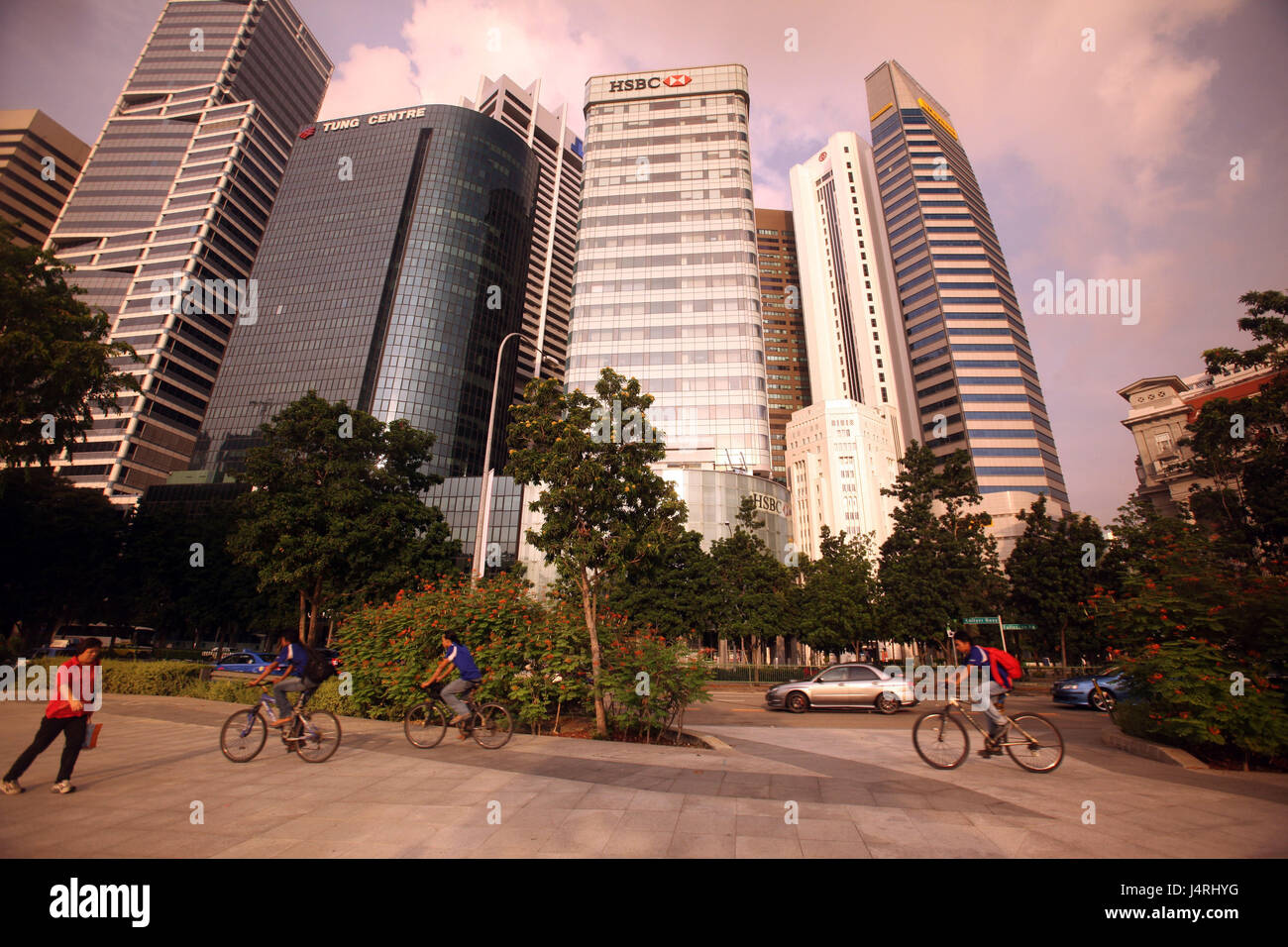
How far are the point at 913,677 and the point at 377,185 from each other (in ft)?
401

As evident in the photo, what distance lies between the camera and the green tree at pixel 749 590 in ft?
121

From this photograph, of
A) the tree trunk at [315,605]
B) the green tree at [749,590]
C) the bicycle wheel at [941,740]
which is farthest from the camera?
the green tree at [749,590]

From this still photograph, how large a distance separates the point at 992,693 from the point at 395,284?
4121 inches

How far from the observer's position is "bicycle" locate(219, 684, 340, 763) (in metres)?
7.84

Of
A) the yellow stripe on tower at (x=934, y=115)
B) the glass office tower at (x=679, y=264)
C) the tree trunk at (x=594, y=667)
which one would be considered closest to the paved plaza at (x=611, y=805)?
the tree trunk at (x=594, y=667)

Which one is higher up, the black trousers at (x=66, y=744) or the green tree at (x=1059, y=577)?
the green tree at (x=1059, y=577)

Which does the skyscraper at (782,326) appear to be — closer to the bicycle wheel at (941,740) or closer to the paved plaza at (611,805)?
the bicycle wheel at (941,740)

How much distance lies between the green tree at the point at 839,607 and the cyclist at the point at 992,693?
32.4 meters

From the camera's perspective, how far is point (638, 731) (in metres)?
11.2

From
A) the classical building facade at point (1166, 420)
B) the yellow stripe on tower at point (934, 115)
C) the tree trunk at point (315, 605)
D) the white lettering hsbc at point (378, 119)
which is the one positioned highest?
the yellow stripe on tower at point (934, 115)

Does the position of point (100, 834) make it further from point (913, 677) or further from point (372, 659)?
point (913, 677)

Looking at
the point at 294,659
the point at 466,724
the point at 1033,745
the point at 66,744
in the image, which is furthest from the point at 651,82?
the point at 66,744

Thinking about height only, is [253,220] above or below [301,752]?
above
